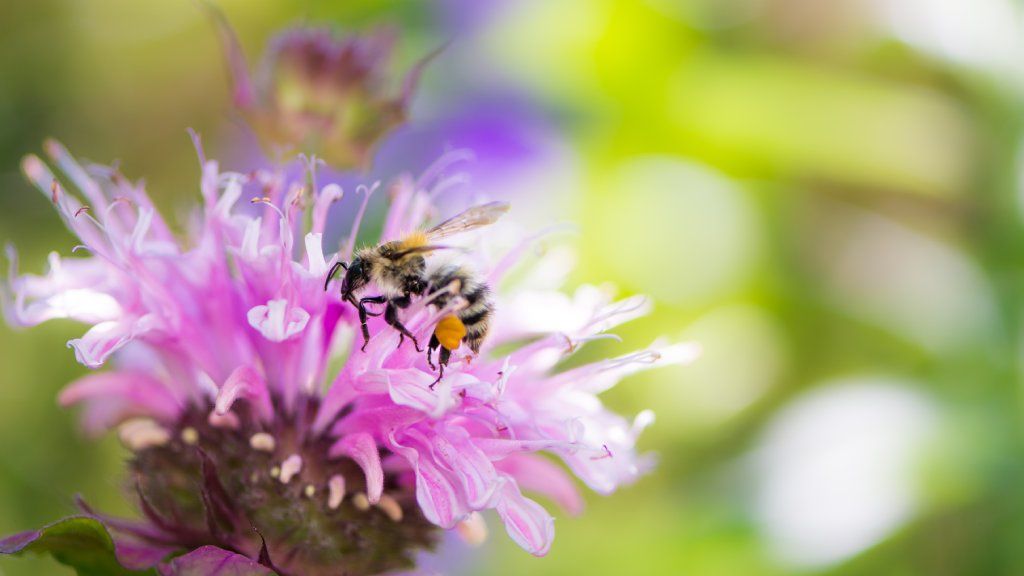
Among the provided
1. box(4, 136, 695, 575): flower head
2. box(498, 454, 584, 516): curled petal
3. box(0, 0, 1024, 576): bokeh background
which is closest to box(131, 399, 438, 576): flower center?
box(4, 136, 695, 575): flower head

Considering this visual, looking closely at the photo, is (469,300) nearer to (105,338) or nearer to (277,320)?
(277,320)

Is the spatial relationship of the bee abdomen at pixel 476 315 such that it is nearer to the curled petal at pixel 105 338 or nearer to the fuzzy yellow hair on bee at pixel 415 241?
the fuzzy yellow hair on bee at pixel 415 241

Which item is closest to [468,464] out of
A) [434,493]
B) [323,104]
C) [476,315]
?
[434,493]

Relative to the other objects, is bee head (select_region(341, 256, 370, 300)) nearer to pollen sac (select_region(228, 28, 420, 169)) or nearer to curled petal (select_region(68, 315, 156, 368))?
curled petal (select_region(68, 315, 156, 368))

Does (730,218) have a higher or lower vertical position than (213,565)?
higher

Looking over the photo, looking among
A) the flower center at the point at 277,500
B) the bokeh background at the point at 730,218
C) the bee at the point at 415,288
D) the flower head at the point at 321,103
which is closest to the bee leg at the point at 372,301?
the bee at the point at 415,288

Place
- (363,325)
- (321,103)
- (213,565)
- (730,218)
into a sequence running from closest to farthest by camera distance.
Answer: (213,565) → (363,325) → (321,103) → (730,218)
